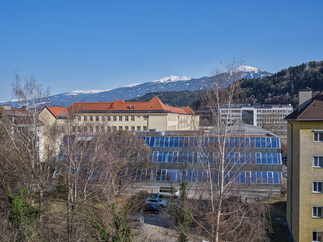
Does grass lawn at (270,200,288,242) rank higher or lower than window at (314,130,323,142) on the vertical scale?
lower

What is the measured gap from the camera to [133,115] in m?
67.2

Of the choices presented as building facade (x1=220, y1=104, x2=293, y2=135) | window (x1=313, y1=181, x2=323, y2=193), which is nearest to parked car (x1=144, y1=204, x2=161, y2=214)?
window (x1=313, y1=181, x2=323, y2=193)

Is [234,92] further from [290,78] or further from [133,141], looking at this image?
[290,78]

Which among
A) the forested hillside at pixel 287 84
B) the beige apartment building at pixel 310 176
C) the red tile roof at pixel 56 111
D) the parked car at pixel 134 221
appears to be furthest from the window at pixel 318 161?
the forested hillside at pixel 287 84

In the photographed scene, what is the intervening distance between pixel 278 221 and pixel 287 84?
490 feet

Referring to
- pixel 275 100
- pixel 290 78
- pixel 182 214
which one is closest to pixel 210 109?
pixel 182 214

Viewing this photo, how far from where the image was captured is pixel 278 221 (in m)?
26.1

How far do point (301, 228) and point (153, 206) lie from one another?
42.2 ft

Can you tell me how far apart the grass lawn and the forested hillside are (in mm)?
113613

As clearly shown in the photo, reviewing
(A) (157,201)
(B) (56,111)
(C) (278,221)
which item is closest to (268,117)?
(B) (56,111)

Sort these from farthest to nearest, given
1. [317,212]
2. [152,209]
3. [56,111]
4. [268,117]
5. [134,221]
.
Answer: [268,117] < [56,111] < [152,209] < [317,212] < [134,221]

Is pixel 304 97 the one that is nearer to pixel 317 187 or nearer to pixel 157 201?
pixel 317 187

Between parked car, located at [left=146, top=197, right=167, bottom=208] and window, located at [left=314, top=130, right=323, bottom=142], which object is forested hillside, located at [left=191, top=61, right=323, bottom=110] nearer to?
parked car, located at [left=146, top=197, right=167, bottom=208]

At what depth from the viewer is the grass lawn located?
22877 millimetres
